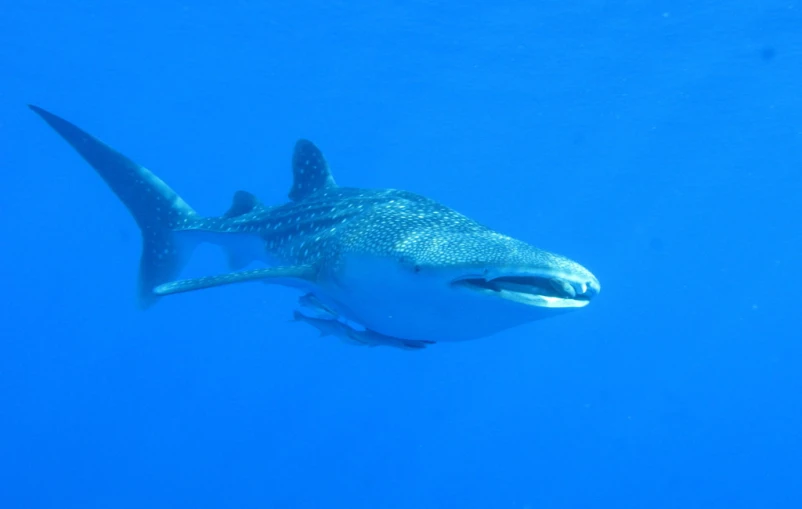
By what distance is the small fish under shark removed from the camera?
11.7 ft

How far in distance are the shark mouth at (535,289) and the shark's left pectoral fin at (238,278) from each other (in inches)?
70.6

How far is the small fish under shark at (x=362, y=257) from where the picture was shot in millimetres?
3572

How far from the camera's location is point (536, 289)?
12.0 feet

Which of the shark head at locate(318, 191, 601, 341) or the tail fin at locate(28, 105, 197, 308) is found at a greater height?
the tail fin at locate(28, 105, 197, 308)

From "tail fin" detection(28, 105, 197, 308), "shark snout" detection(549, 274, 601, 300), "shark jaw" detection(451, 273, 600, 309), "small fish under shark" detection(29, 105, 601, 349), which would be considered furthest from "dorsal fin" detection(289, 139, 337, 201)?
"shark snout" detection(549, 274, 601, 300)

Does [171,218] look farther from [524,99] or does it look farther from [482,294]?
[524,99]

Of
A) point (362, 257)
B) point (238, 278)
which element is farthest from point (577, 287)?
point (238, 278)

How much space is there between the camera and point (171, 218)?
7.28 meters

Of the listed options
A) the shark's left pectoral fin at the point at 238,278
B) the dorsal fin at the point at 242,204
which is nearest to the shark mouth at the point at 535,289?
the shark's left pectoral fin at the point at 238,278

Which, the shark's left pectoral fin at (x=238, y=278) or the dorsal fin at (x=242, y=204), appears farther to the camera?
the dorsal fin at (x=242, y=204)

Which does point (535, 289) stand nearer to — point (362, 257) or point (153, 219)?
point (362, 257)

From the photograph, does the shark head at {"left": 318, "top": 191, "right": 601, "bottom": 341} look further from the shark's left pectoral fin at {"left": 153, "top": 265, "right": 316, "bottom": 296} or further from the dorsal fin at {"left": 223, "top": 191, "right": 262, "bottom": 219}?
the dorsal fin at {"left": 223, "top": 191, "right": 262, "bottom": 219}

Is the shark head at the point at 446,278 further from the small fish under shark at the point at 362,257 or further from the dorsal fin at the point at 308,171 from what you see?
the dorsal fin at the point at 308,171

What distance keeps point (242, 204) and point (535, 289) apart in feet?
15.1
